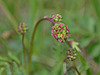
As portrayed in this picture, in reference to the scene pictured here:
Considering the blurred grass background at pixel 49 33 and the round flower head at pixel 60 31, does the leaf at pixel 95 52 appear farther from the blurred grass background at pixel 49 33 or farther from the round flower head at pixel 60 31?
the round flower head at pixel 60 31

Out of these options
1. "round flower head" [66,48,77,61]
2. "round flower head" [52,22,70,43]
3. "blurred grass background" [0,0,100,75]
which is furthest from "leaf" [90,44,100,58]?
"round flower head" [52,22,70,43]

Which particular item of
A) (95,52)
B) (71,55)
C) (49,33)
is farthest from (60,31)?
(95,52)

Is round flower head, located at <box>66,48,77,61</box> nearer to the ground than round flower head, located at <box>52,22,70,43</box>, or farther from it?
nearer to the ground

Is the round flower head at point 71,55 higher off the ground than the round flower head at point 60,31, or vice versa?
the round flower head at point 60,31

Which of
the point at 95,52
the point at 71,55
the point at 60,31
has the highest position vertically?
the point at 60,31

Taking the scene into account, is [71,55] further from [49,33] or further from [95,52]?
[95,52]

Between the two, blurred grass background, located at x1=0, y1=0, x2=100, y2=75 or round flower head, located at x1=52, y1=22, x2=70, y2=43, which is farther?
blurred grass background, located at x1=0, y1=0, x2=100, y2=75

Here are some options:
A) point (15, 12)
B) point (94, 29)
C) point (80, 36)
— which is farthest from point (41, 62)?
point (15, 12)

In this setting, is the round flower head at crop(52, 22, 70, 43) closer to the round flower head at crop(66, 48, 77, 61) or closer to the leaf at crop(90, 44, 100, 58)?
the round flower head at crop(66, 48, 77, 61)

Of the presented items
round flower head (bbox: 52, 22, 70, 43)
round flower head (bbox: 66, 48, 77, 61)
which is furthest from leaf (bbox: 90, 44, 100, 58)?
round flower head (bbox: 52, 22, 70, 43)

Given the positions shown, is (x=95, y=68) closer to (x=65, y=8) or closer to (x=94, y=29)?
(x=94, y=29)

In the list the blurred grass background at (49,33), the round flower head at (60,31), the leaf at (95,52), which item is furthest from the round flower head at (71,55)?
the leaf at (95,52)

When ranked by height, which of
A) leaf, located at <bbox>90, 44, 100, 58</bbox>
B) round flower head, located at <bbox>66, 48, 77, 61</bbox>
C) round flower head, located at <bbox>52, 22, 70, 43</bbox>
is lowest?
leaf, located at <bbox>90, 44, 100, 58</bbox>
